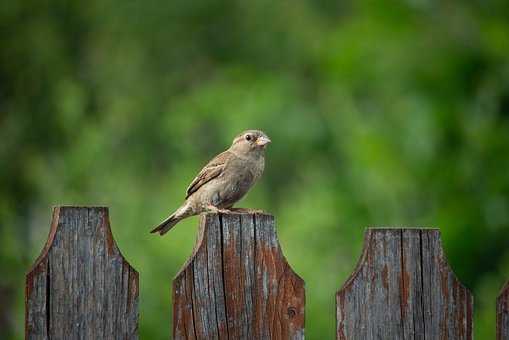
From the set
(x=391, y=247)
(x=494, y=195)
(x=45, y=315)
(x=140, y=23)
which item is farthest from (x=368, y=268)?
(x=140, y=23)

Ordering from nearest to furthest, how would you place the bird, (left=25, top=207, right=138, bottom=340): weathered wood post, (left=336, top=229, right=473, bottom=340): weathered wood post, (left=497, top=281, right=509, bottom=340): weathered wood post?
(left=25, top=207, right=138, bottom=340): weathered wood post
(left=336, top=229, right=473, bottom=340): weathered wood post
(left=497, top=281, right=509, bottom=340): weathered wood post
the bird

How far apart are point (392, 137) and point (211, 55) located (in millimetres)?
7104

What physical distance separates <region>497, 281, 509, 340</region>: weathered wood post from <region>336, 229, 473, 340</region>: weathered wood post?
14 cm

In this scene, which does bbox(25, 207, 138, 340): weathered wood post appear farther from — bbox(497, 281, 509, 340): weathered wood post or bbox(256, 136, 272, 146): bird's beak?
bbox(256, 136, 272, 146): bird's beak

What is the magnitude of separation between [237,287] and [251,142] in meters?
2.61

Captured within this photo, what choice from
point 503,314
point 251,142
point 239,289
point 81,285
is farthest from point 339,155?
point 81,285

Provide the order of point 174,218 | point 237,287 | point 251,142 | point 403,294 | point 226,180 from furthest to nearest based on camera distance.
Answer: point 251,142 < point 174,218 < point 226,180 < point 403,294 < point 237,287

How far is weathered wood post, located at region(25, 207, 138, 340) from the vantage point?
2.78 metres

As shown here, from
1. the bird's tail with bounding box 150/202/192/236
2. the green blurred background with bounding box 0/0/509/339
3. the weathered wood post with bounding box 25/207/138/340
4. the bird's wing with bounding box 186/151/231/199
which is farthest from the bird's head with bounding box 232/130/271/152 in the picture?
the weathered wood post with bounding box 25/207/138/340

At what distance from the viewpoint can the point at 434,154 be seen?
7.18 metres

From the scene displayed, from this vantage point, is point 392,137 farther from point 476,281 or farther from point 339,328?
point 339,328

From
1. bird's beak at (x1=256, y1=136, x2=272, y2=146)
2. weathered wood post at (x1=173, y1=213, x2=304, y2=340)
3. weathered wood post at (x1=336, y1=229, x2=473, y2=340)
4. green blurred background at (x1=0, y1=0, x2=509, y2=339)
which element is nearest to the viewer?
weathered wood post at (x1=173, y1=213, x2=304, y2=340)

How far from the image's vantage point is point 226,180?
5332 mm

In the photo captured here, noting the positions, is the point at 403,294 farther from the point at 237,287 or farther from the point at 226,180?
the point at 226,180
